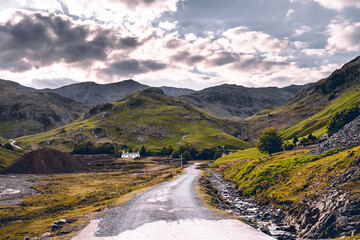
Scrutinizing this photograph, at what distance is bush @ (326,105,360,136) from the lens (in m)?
75.1

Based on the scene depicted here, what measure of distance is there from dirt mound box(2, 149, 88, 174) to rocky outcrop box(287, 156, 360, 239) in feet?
426

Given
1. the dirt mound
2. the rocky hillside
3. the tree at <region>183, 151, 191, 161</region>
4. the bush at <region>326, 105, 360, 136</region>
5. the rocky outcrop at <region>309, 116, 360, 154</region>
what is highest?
the bush at <region>326, 105, 360, 136</region>

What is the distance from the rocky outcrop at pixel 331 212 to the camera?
55.8ft

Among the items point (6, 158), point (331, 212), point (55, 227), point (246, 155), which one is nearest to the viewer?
point (331, 212)

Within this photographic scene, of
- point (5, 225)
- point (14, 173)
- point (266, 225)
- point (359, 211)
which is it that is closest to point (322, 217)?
point (359, 211)

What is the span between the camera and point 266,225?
23000 millimetres

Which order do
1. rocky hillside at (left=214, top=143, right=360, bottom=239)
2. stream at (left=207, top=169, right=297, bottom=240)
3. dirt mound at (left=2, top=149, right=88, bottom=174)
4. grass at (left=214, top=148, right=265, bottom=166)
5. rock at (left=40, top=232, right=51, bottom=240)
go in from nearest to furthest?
1. rocky hillside at (left=214, top=143, right=360, bottom=239)
2. stream at (left=207, top=169, right=297, bottom=240)
3. rock at (left=40, top=232, right=51, bottom=240)
4. grass at (left=214, top=148, right=265, bottom=166)
5. dirt mound at (left=2, top=149, right=88, bottom=174)

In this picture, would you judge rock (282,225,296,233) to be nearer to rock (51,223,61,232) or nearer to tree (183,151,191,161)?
rock (51,223,61,232)

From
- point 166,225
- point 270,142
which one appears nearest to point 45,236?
point 166,225

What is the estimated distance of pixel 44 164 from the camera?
393 ft

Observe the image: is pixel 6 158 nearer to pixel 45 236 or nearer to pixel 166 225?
pixel 45 236

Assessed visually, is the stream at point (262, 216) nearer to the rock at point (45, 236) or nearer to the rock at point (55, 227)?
the rock at point (55, 227)

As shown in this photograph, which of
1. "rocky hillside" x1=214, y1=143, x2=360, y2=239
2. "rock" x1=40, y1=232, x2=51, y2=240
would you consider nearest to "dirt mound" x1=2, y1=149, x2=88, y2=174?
"rock" x1=40, y1=232, x2=51, y2=240

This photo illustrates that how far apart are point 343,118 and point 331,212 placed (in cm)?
7588
